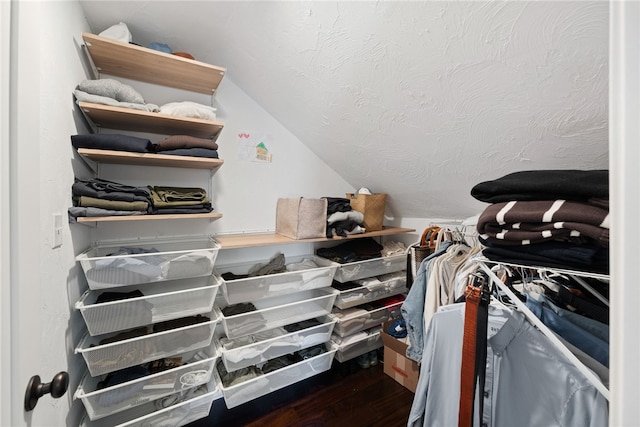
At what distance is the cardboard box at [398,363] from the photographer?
158cm

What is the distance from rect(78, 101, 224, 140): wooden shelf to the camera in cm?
103

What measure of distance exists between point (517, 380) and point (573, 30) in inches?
38.1

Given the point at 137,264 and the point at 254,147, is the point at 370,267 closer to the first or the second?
the point at 254,147

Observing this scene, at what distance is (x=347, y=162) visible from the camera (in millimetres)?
1799

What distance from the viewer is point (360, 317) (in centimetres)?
174

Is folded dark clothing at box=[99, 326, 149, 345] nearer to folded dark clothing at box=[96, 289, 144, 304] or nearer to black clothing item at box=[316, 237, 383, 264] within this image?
folded dark clothing at box=[96, 289, 144, 304]

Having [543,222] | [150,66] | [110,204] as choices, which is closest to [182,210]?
[110,204]

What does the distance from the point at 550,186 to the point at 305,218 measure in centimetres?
111

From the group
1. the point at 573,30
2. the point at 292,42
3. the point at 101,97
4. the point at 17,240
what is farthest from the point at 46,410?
the point at 573,30

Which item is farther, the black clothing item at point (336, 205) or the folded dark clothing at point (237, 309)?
the black clothing item at point (336, 205)

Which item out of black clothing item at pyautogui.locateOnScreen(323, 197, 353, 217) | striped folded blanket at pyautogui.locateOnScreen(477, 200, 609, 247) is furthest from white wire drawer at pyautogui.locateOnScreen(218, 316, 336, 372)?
striped folded blanket at pyautogui.locateOnScreen(477, 200, 609, 247)

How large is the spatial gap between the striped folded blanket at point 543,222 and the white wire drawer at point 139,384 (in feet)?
4.56

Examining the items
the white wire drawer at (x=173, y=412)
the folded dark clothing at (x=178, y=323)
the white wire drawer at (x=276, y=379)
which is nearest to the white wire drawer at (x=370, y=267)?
the white wire drawer at (x=276, y=379)

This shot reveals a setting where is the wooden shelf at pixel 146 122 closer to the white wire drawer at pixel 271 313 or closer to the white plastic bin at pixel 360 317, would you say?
the white wire drawer at pixel 271 313
